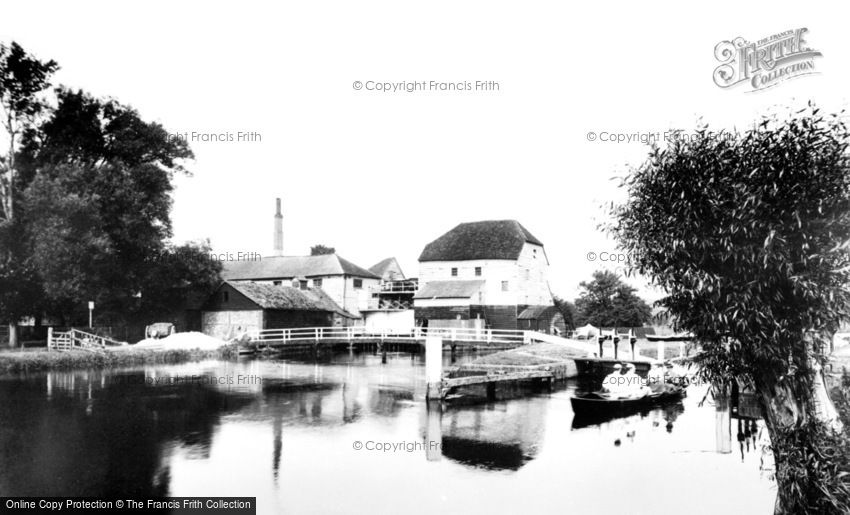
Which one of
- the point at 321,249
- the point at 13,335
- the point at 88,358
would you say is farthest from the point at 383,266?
the point at 88,358

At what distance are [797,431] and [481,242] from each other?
42171 mm

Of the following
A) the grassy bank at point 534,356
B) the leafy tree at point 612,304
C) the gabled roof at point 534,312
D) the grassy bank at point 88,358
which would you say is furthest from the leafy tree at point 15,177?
the leafy tree at point 612,304

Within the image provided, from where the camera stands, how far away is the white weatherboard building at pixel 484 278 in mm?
46906

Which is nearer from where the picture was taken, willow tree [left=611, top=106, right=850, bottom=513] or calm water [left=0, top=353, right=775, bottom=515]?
willow tree [left=611, top=106, right=850, bottom=513]

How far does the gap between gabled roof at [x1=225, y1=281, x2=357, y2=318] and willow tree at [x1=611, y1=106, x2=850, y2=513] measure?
128 feet

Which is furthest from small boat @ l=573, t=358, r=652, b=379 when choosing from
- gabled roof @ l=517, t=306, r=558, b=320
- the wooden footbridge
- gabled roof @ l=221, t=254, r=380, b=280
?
gabled roof @ l=221, t=254, r=380, b=280

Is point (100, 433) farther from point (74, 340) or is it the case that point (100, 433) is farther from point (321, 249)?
point (321, 249)

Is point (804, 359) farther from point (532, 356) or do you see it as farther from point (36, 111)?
point (36, 111)

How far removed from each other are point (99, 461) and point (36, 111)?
23.5 meters

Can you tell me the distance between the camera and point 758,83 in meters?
9.45

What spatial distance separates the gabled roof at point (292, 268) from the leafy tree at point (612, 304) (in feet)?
67.4

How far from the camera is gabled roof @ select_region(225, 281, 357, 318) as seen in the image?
44781mm

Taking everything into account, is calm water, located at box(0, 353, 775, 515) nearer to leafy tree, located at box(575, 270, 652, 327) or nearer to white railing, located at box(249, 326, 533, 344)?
white railing, located at box(249, 326, 533, 344)

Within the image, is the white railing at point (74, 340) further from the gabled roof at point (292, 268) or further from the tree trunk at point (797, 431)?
the tree trunk at point (797, 431)
